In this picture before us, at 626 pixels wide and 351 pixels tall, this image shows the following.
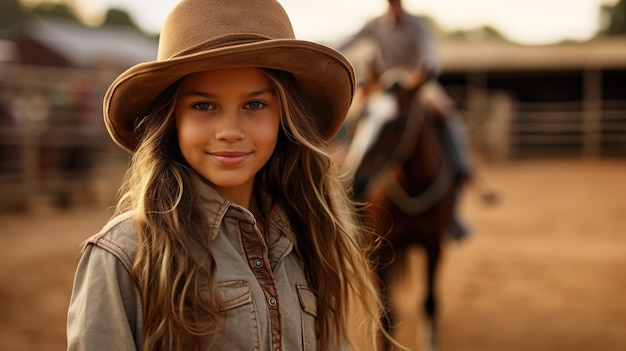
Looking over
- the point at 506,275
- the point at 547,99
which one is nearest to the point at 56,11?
the point at 547,99

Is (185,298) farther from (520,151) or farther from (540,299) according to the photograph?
(520,151)

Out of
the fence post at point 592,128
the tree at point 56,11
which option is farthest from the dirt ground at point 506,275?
the tree at point 56,11

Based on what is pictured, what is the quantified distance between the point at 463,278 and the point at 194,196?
530cm

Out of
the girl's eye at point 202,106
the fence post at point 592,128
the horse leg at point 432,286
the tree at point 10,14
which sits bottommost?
the horse leg at point 432,286

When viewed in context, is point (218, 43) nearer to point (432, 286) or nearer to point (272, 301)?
point (272, 301)

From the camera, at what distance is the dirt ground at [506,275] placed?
449 cm

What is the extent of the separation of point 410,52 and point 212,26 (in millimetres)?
3302

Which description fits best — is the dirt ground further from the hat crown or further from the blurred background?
the hat crown

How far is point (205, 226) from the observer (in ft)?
4.28

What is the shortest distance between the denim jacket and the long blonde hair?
0.03m

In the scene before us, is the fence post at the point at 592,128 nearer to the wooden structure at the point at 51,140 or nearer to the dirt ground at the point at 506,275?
the dirt ground at the point at 506,275

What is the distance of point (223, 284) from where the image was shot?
4.19 ft

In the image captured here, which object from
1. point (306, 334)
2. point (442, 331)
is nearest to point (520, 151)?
point (442, 331)

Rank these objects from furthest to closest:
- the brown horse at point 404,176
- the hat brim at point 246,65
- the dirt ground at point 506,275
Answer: the dirt ground at point 506,275 < the brown horse at point 404,176 < the hat brim at point 246,65
